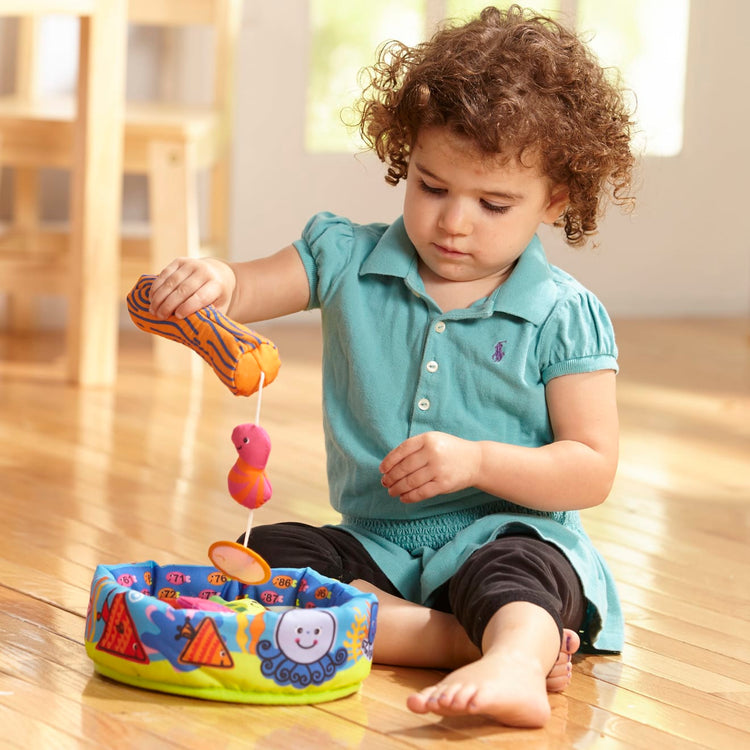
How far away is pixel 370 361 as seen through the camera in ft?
3.83

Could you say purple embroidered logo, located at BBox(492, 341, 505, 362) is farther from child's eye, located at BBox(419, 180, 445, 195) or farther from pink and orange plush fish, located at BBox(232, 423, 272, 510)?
pink and orange plush fish, located at BBox(232, 423, 272, 510)

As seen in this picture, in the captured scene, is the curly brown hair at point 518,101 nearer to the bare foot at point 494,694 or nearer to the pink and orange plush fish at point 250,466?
the pink and orange plush fish at point 250,466

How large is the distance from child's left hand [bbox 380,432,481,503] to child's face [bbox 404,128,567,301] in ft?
0.58

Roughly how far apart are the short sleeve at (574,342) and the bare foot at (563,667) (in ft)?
0.78

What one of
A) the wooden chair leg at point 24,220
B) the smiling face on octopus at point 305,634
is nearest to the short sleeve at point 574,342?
the smiling face on octopus at point 305,634

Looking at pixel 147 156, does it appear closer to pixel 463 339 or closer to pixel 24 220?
pixel 24 220

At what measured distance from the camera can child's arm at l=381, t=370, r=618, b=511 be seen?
102 centimetres

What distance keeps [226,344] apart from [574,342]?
32cm

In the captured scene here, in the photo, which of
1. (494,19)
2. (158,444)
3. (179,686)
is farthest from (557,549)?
(158,444)

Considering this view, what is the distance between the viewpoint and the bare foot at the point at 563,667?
989mm

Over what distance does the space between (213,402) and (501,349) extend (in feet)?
3.56

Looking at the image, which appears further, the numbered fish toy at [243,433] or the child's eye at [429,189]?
the child's eye at [429,189]

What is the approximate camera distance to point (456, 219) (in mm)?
1090

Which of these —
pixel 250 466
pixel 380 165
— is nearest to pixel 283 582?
pixel 250 466
